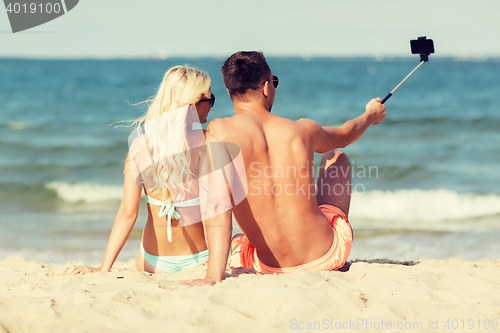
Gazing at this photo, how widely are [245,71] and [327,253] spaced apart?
1.26 meters

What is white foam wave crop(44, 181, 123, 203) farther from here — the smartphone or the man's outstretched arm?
the smartphone

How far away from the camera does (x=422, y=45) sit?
3184 millimetres

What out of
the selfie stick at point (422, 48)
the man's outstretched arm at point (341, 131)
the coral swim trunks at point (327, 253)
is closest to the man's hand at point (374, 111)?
the man's outstretched arm at point (341, 131)

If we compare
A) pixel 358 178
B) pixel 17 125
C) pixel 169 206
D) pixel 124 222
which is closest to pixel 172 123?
pixel 169 206

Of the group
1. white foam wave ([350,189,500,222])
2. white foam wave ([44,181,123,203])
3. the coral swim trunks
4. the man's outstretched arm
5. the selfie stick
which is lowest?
white foam wave ([350,189,500,222])

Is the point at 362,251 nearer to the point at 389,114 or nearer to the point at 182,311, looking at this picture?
the point at 182,311

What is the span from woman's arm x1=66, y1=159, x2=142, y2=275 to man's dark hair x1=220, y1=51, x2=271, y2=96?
84 cm

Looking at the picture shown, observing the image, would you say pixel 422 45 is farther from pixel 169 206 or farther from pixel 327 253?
pixel 169 206

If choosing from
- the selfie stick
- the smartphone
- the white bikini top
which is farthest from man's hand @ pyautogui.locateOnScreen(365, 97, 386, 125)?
the white bikini top

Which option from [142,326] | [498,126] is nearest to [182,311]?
[142,326]

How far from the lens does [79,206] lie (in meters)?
6.40

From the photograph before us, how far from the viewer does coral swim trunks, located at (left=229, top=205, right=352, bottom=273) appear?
267 centimetres

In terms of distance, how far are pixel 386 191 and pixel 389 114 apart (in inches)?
257

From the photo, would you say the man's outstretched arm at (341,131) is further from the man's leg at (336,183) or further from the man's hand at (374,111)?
the man's leg at (336,183)
